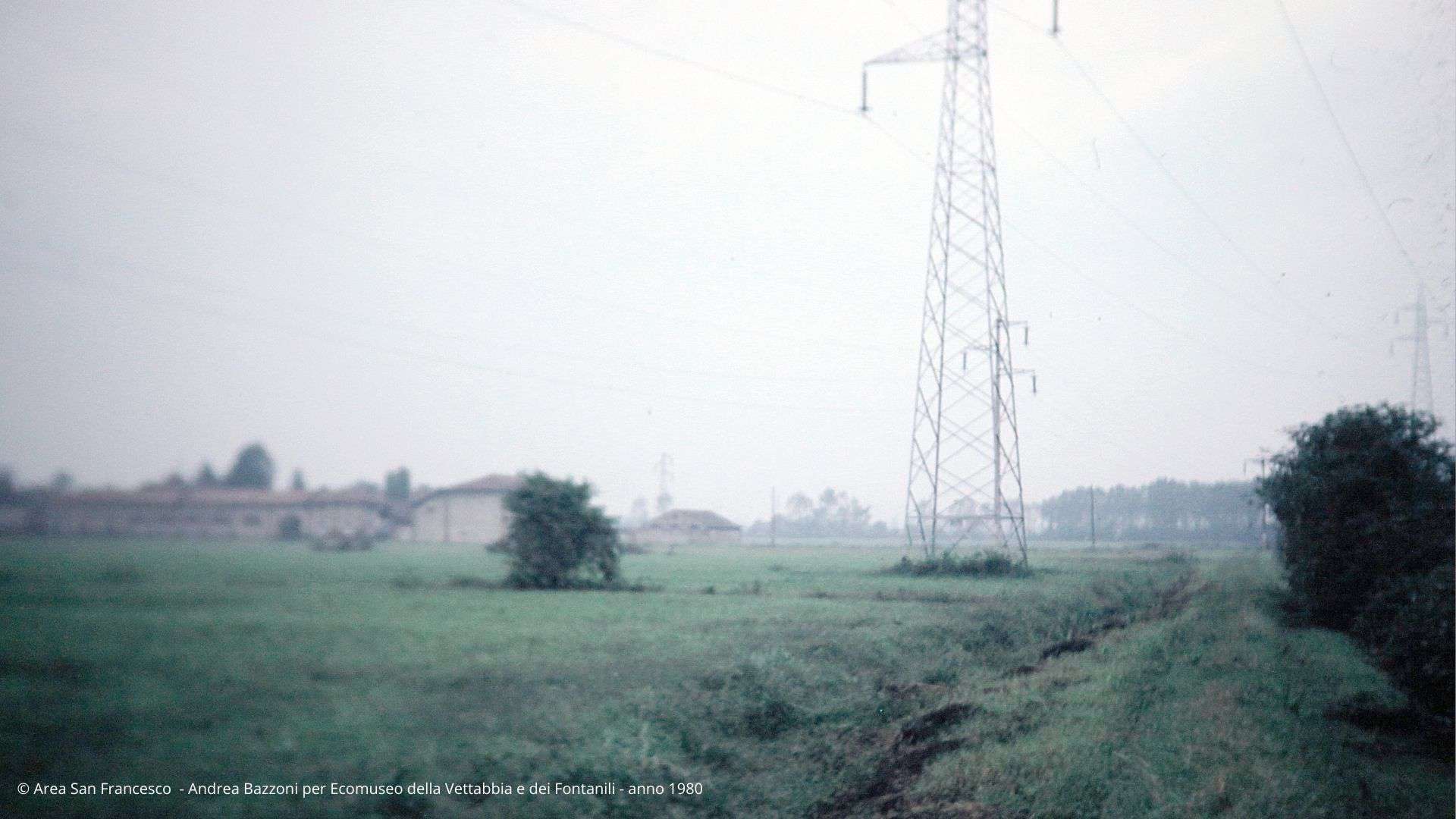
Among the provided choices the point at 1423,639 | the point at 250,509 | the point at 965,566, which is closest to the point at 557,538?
the point at 965,566

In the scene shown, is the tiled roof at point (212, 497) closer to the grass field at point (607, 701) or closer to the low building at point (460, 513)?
the grass field at point (607, 701)

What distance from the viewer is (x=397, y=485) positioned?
25.6 feet

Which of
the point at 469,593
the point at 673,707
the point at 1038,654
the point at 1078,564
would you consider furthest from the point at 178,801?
the point at 1078,564

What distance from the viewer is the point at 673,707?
8891mm

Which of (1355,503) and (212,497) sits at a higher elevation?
(212,497)

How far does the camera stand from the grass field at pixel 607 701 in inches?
184

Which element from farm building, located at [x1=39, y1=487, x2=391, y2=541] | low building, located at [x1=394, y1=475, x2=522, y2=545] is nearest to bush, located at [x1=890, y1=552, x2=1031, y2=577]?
low building, located at [x1=394, y1=475, x2=522, y2=545]

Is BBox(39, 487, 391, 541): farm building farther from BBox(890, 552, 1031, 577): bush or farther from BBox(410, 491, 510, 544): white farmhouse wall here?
BBox(890, 552, 1031, 577): bush

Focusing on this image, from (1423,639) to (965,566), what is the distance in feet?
37.2

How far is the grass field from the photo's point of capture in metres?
4.67

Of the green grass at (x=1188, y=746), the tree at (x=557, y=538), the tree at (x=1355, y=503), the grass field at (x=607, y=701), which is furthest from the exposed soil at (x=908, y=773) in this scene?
the tree at (x=557, y=538)

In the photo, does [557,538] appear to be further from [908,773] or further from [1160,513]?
[1160,513]

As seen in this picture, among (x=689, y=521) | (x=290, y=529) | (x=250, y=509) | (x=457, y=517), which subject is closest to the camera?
(x=250, y=509)

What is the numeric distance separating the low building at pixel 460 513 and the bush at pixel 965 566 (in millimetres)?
12172
